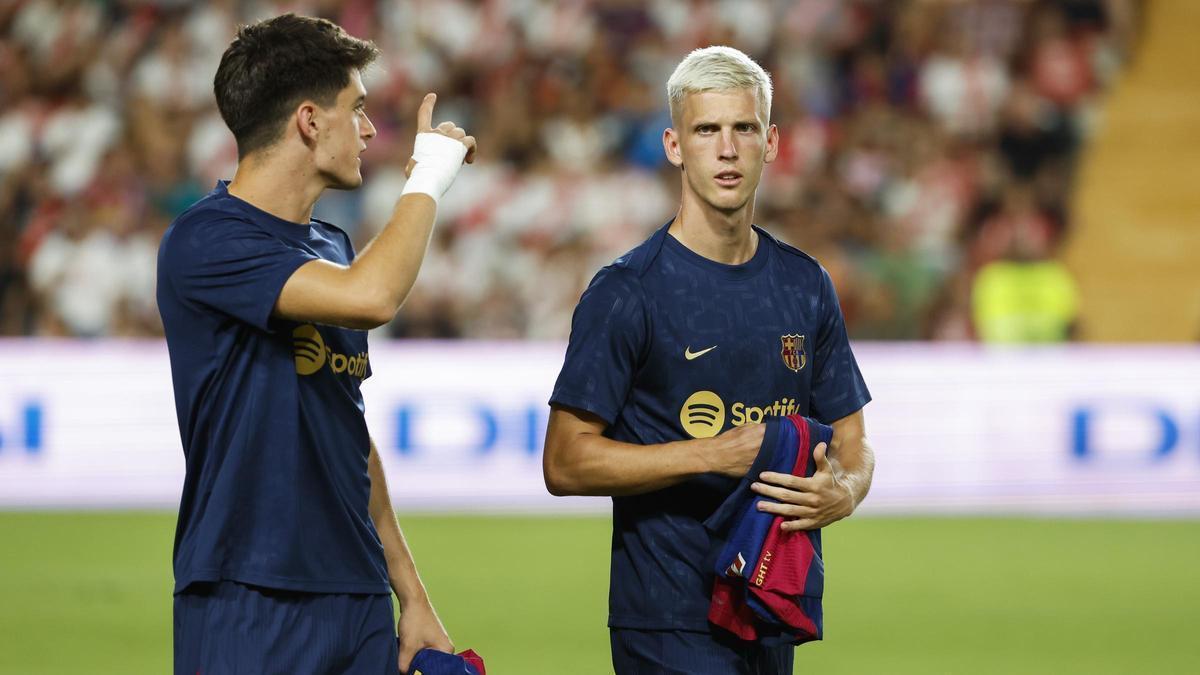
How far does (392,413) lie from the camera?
12594 millimetres

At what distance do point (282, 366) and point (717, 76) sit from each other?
1296mm

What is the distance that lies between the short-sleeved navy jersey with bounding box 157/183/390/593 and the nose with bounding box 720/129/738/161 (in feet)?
3.44

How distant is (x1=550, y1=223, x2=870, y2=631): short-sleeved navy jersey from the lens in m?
4.03

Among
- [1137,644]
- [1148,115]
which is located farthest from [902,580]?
[1148,115]

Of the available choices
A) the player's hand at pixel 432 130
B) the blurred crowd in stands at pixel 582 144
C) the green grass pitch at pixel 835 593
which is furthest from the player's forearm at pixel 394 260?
the blurred crowd in stands at pixel 582 144

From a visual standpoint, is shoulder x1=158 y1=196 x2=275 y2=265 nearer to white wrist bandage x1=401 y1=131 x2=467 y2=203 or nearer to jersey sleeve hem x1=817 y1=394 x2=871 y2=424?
white wrist bandage x1=401 y1=131 x2=467 y2=203

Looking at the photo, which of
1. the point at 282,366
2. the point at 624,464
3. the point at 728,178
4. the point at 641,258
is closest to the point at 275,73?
the point at 282,366

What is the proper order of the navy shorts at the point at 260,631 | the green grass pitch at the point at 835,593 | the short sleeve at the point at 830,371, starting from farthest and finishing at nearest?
the green grass pitch at the point at 835,593 < the short sleeve at the point at 830,371 < the navy shorts at the point at 260,631

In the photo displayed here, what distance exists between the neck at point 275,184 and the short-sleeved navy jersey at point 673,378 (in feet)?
2.40

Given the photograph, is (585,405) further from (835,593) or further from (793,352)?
(835,593)

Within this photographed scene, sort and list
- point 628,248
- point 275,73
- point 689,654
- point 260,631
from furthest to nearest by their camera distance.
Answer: point 628,248 < point 689,654 < point 275,73 < point 260,631

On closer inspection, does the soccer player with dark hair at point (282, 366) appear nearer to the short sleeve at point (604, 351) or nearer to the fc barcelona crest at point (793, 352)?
the short sleeve at point (604, 351)

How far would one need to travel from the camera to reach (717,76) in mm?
4098

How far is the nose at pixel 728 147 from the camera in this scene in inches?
160
